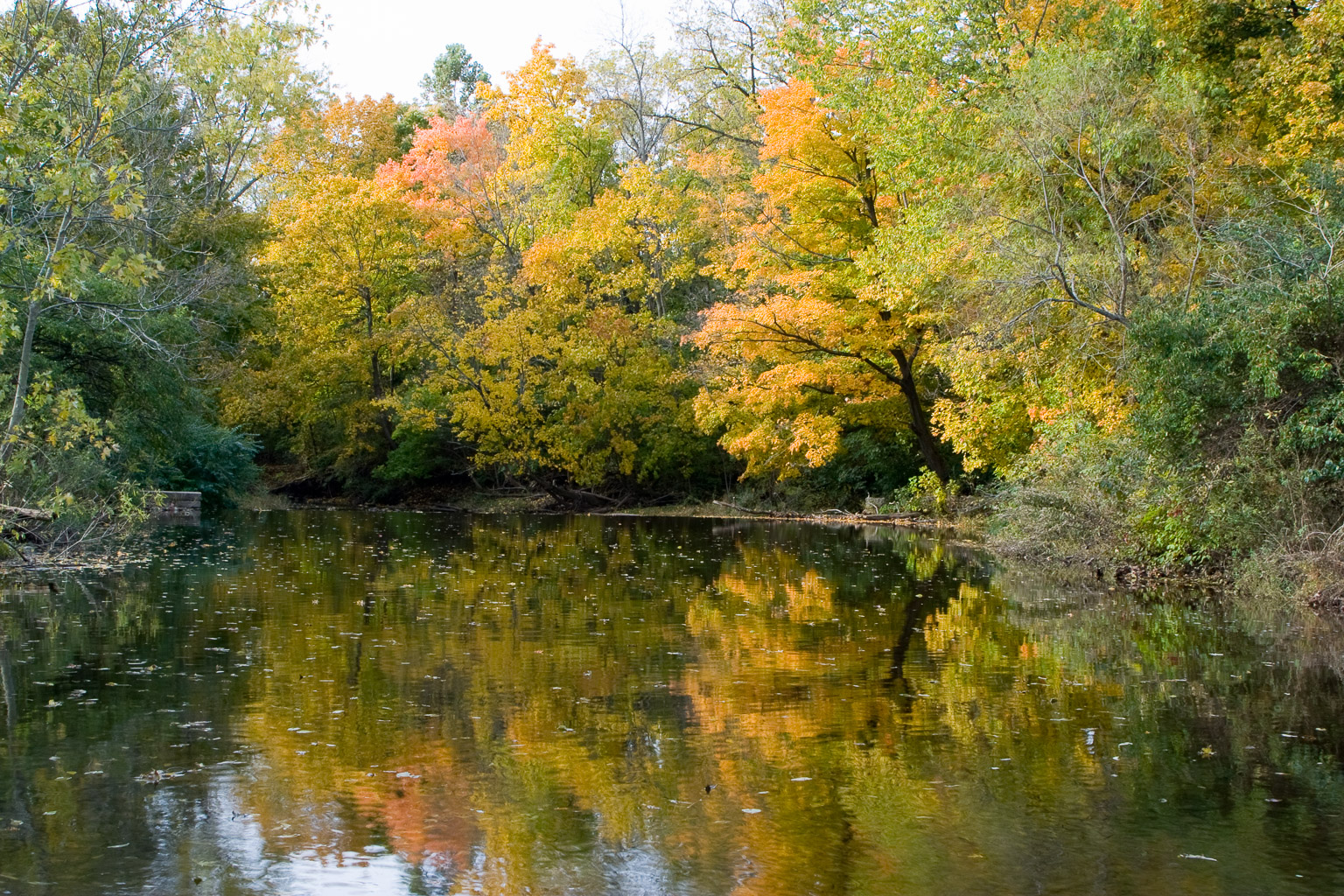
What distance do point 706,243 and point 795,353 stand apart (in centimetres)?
975

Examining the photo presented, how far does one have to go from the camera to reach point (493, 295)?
39125mm

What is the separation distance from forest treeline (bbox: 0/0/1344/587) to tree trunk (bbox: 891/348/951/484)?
102mm

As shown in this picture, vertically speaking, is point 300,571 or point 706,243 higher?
point 706,243

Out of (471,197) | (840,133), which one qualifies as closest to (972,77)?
(840,133)

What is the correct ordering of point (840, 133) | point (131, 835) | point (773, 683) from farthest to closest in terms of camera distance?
point (840, 133) < point (773, 683) < point (131, 835)

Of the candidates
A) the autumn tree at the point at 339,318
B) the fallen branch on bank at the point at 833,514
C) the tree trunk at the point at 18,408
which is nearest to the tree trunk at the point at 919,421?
the fallen branch on bank at the point at 833,514

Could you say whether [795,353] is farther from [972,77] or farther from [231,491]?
[231,491]

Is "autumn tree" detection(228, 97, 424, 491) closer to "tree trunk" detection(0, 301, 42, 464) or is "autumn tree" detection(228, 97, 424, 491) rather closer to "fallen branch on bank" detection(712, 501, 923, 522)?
"fallen branch on bank" detection(712, 501, 923, 522)

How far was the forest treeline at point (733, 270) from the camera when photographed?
15.0 meters

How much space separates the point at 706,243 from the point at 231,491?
Answer: 1602 centimetres

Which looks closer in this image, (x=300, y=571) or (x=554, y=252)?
(x=300, y=571)

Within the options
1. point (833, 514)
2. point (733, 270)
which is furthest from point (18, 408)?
point (833, 514)

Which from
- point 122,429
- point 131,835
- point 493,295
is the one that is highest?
point 493,295

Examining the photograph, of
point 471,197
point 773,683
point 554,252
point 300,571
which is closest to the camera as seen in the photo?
point 773,683
